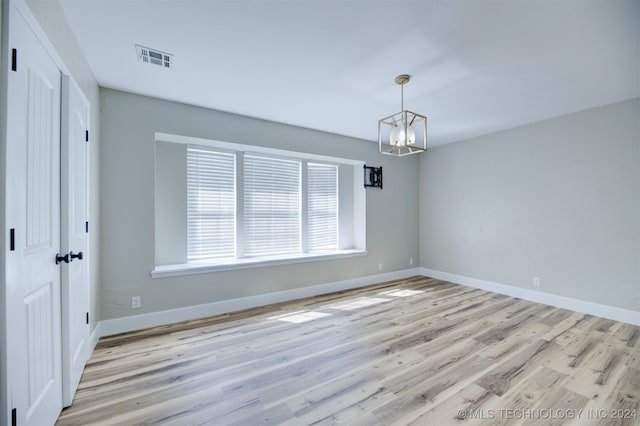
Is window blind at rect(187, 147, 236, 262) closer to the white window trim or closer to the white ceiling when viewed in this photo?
the white window trim

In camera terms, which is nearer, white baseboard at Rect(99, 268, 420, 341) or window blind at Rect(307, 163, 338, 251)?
white baseboard at Rect(99, 268, 420, 341)

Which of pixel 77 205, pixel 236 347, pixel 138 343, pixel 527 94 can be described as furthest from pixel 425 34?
pixel 138 343

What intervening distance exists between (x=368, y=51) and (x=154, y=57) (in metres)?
1.81

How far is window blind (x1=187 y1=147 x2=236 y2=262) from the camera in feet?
11.6

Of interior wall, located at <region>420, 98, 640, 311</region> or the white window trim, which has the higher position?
the white window trim

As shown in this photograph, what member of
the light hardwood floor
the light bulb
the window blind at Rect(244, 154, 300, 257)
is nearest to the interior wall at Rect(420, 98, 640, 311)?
the light hardwood floor

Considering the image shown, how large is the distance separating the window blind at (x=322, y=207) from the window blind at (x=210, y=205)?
132 cm

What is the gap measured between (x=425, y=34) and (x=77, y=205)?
2.89 metres

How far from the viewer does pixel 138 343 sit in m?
2.63

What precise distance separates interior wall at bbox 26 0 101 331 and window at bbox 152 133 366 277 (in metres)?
0.61

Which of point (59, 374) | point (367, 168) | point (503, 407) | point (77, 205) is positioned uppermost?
point (367, 168)

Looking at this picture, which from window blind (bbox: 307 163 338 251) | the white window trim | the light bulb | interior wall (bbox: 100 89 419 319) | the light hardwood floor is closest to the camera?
the light hardwood floor

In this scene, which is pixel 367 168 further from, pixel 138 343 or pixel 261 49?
pixel 138 343

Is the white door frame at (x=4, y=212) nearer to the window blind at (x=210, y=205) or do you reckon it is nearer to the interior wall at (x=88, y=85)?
the interior wall at (x=88, y=85)
